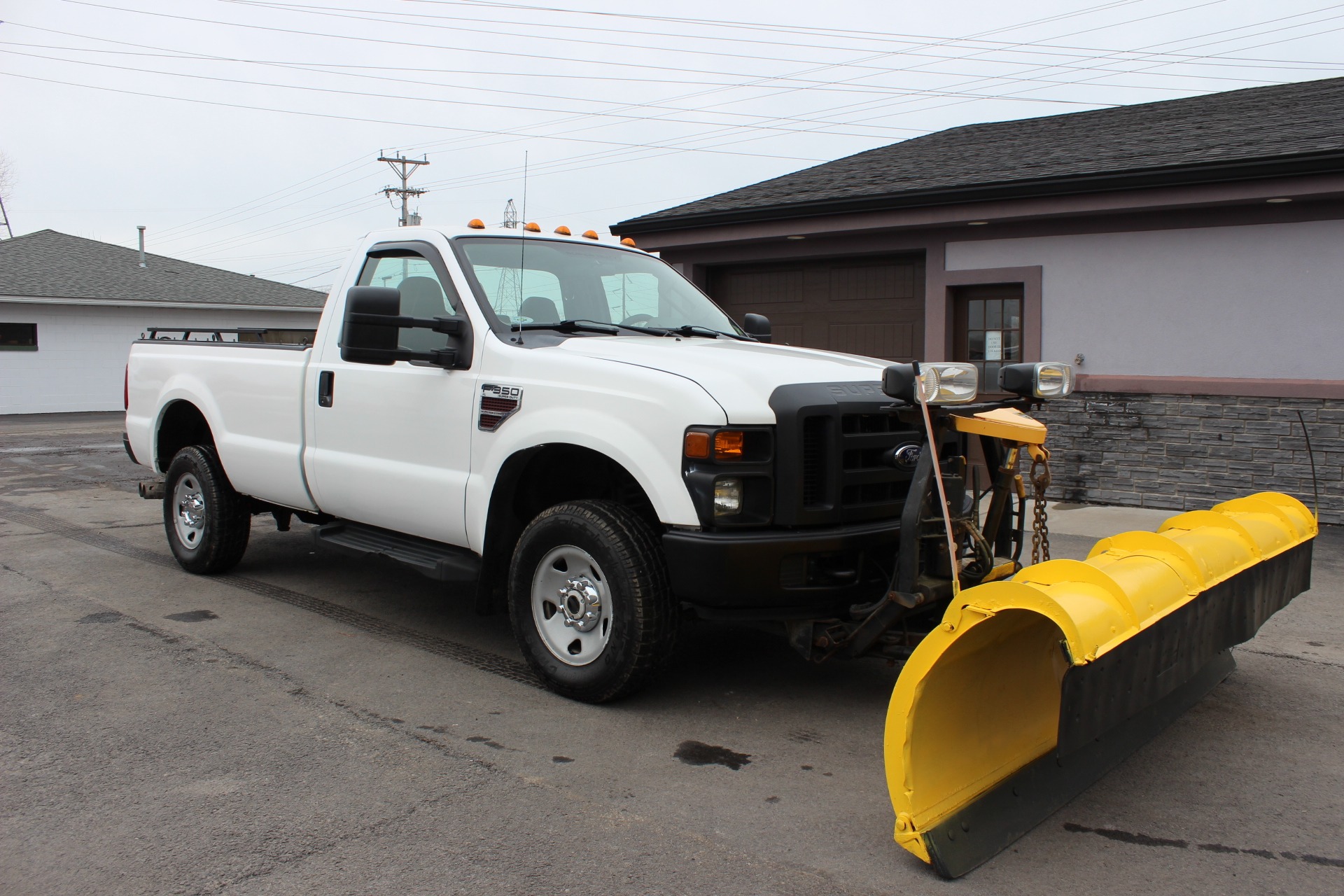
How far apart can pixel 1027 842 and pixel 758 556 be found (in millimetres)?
1386

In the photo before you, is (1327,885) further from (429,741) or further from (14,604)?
(14,604)

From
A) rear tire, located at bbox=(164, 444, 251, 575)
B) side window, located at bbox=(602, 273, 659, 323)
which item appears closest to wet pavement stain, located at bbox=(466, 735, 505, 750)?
side window, located at bbox=(602, 273, 659, 323)

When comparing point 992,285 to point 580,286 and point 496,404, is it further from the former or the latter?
point 496,404

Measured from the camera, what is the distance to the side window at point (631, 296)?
586 cm

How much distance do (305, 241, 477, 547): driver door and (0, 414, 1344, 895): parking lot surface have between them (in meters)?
0.74

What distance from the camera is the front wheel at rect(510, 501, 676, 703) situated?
4.46m

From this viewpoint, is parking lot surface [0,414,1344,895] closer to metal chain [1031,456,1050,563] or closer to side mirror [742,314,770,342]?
metal chain [1031,456,1050,563]

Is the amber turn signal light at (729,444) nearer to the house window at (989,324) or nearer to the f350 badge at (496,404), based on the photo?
the f350 badge at (496,404)

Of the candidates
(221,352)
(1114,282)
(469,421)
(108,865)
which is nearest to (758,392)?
(469,421)

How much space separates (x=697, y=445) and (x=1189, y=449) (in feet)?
22.9

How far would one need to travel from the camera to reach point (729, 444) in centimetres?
426

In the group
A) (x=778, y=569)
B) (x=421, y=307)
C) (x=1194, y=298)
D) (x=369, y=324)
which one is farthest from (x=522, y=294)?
(x=1194, y=298)

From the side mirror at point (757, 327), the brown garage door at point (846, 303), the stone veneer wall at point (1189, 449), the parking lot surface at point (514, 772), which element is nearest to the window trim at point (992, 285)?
the brown garage door at point (846, 303)

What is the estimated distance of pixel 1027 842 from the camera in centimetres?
347
